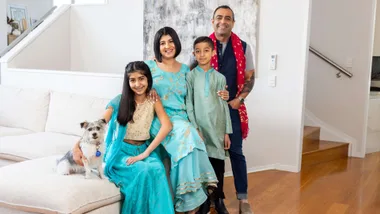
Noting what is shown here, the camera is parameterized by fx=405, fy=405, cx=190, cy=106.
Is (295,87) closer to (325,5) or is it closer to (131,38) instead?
(325,5)

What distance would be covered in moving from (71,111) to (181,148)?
1.48 metres

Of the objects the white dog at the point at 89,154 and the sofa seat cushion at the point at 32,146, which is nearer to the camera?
the white dog at the point at 89,154

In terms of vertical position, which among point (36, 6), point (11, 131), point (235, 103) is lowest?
point (11, 131)

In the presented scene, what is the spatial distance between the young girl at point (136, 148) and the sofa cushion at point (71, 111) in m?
0.95

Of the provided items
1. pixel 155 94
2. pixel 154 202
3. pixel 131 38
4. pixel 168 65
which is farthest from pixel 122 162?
pixel 131 38

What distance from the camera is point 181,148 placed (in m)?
2.39

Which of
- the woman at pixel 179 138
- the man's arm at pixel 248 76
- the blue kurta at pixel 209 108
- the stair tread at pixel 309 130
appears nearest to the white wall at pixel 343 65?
the stair tread at pixel 309 130

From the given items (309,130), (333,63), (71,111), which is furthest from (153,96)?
(333,63)

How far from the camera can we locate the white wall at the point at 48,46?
446 cm

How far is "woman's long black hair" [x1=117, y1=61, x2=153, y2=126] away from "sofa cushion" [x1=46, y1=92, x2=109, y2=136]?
97cm

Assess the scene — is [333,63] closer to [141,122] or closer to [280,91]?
[280,91]

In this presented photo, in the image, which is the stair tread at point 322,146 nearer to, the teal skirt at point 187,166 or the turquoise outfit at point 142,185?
the teal skirt at point 187,166

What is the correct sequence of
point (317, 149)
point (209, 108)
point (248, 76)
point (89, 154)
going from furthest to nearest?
point (317, 149)
point (248, 76)
point (209, 108)
point (89, 154)

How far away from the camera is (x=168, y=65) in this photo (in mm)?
2604
